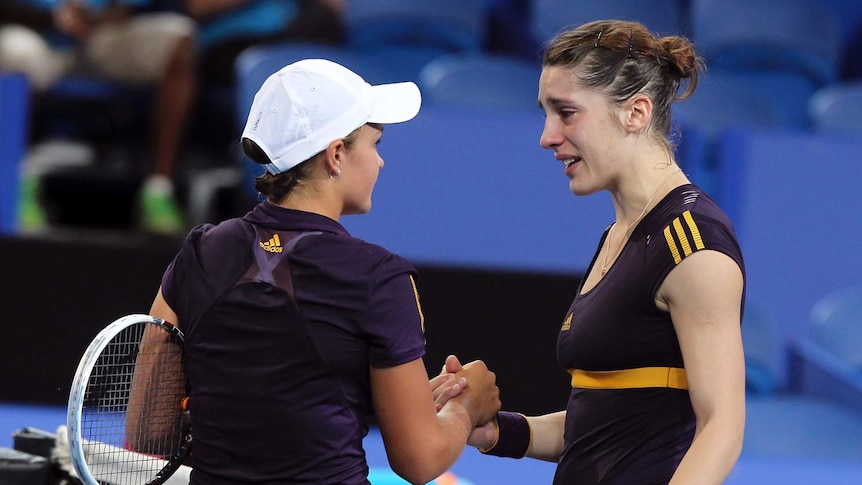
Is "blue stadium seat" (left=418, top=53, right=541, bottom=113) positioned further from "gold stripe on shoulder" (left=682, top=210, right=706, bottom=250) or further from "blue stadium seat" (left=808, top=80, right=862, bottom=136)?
"gold stripe on shoulder" (left=682, top=210, right=706, bottom=250)

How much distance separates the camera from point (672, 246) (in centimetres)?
182

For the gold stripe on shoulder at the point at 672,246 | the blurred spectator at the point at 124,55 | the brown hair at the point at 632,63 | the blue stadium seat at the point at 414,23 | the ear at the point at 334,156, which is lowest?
the gold stripe on shoulder at the point at 672,246

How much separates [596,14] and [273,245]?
4.24 m

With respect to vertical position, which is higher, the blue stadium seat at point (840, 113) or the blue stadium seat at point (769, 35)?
the blue stadium seat at point (769, 35)

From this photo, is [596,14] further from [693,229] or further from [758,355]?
[693,229]

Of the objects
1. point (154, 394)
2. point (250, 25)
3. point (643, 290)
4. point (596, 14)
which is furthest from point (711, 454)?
point (250, 25)

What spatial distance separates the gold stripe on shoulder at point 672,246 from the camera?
70.9 inches

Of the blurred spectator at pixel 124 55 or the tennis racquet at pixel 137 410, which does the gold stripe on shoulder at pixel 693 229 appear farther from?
the blurred spectator at pixel 124 55

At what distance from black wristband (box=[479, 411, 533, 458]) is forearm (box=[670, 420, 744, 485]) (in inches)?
21.5

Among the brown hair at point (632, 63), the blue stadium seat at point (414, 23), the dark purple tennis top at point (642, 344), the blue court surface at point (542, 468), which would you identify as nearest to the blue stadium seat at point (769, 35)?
the blue stadium seat at point (414, 23)

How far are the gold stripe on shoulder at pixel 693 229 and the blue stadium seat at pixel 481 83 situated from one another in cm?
328

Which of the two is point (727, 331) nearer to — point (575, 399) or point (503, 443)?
point (575, 399)

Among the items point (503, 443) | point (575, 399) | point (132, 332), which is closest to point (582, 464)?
point (575, 399)

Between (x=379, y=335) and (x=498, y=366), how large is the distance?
2.59 metres
